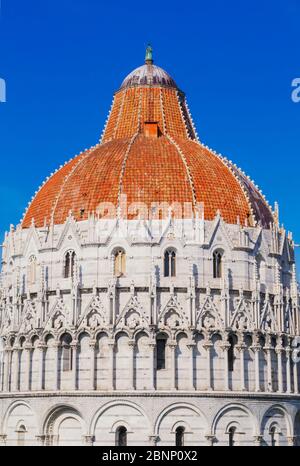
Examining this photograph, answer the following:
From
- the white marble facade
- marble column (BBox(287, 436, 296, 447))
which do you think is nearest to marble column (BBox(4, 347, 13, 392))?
the white marble facade

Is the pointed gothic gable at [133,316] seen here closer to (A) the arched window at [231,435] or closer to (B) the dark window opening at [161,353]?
(B) the dark window opening at [161,353]

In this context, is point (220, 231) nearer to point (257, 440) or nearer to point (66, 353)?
point (66, 353)

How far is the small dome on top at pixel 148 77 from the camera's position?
67.4 meters

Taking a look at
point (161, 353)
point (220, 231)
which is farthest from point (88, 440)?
point (220, 231)

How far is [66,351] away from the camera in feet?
187

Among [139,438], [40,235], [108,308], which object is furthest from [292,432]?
[40,235]

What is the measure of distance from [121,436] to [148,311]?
7.68m

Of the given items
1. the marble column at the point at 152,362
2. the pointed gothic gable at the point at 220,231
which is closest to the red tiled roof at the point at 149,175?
the pointed gothic gable at the point at 220,231

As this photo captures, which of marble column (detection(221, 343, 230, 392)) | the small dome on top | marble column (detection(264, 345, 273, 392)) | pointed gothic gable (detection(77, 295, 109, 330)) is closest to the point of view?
marble column (detection(221, 343, 230, 392))

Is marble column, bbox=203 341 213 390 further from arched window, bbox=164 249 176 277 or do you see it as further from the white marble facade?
arched window, bbox=164 249 176 277

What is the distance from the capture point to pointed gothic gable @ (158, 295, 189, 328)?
55.8 metres

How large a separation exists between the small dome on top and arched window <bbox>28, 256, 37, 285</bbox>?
16028 mm

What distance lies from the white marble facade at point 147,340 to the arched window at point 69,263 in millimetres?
74

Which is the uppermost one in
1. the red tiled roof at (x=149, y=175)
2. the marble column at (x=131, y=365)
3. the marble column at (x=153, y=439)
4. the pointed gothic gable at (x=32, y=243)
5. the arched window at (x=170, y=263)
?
the red tiled roof at (x=149, y=175)
